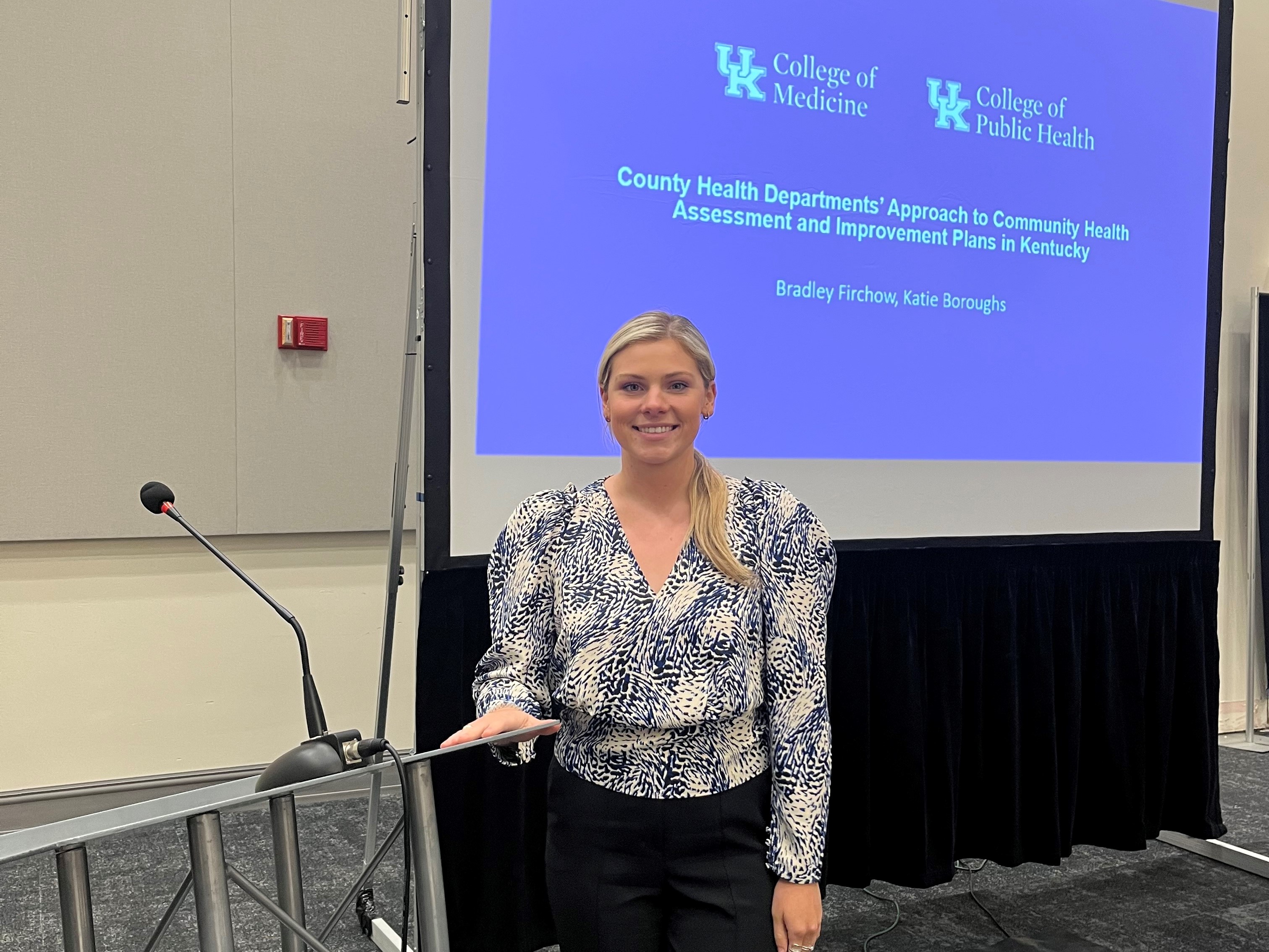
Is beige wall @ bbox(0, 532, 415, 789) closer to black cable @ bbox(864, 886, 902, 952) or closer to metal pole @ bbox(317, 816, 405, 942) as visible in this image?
black cable @ bbox(864, 886, 902, 952)

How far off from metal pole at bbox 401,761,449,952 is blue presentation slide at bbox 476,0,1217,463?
3.55ft

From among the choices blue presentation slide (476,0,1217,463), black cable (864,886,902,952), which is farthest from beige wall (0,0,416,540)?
black cable (864,886,902,952)

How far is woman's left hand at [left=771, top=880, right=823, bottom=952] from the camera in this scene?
4.70 ft

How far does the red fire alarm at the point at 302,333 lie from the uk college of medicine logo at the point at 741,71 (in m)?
1.72

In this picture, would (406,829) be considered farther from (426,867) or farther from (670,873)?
(670,873)

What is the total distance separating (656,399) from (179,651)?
8.81 ft

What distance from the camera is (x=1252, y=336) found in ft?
15.1

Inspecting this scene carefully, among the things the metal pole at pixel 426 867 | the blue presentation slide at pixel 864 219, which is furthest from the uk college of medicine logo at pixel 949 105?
the metal pole at pixel 426 867

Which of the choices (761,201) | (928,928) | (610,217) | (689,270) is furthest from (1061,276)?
(928,928)

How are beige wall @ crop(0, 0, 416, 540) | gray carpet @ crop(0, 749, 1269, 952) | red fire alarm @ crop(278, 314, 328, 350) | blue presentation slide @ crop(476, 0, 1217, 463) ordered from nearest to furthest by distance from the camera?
blue presentation slide @ crop(476, 0, 1217, 463) → gray carpet @ crop(0, 749, 1269, 952) → beige wall @ crop(0, 0, 416, 540) → red fire alarm @ crop(278, 314, 328, 350)

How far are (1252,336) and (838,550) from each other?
2900 mm

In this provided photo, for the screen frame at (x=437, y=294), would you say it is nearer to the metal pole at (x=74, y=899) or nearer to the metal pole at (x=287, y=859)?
the metal pole at (x=287, y=859)

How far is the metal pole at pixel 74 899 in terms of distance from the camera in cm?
113

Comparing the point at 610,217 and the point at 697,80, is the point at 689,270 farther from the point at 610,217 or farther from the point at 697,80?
the point at 697,80
